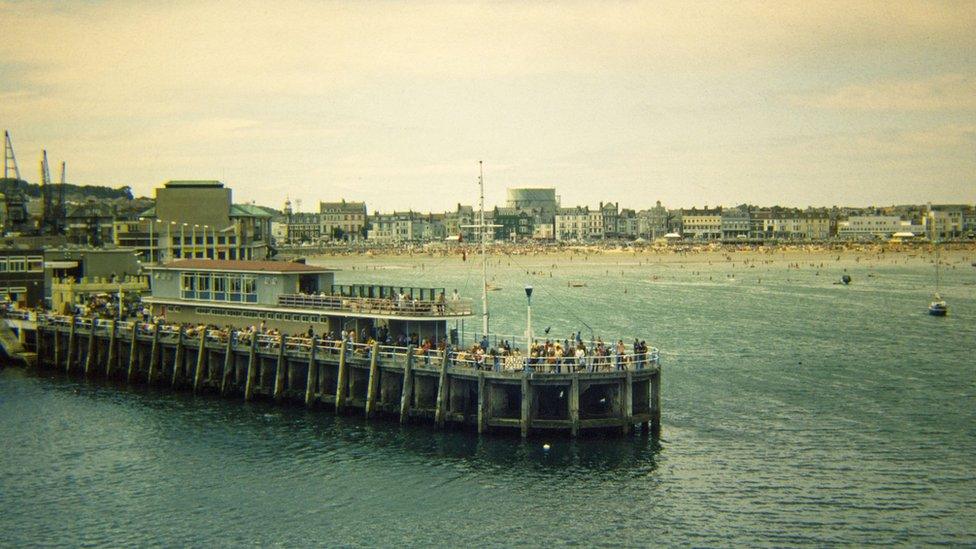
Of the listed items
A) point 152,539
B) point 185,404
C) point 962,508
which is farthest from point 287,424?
point 962,508

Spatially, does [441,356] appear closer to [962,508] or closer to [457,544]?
[457,544]

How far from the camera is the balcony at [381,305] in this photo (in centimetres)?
4741

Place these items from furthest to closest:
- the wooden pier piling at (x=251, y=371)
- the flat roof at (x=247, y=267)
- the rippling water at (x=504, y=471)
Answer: the flat roof at (x=247, y=267), the wooden pier piling at (x=251, y=371), the rippling water at (x=504, y=471)

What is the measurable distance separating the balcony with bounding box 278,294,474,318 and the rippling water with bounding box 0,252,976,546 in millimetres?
5757

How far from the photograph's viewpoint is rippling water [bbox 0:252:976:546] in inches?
1325

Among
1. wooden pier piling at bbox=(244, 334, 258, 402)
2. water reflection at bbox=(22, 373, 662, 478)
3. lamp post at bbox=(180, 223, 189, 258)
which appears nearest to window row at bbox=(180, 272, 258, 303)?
wooden pier piling at bbox=(244, 334, 258, 402)

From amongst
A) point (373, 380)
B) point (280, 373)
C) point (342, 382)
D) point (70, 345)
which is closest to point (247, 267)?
point (280, 373)

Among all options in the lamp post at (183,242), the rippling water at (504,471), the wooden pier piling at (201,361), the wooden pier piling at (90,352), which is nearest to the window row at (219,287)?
the wooden pier piling at (201,361)

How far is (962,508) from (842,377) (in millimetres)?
27582

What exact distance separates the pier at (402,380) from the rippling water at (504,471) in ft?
3.02

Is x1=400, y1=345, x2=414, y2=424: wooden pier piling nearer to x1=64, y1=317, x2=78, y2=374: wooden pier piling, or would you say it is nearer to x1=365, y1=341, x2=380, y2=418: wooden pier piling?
x1=365, y1=341, x2=380, y2=418: wooden pier piling

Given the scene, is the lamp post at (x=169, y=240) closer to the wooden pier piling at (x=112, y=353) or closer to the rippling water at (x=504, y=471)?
the rippling water at (x=504, y=471)

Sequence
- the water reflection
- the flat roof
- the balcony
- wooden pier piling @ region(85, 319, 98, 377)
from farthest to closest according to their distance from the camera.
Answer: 1. wooden pier piling @ region(85, 319, 98, 377)
2. the flat roof
3. the balcony
4. the water reflection

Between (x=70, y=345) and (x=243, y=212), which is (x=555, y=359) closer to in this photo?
(x=70, y=345)
